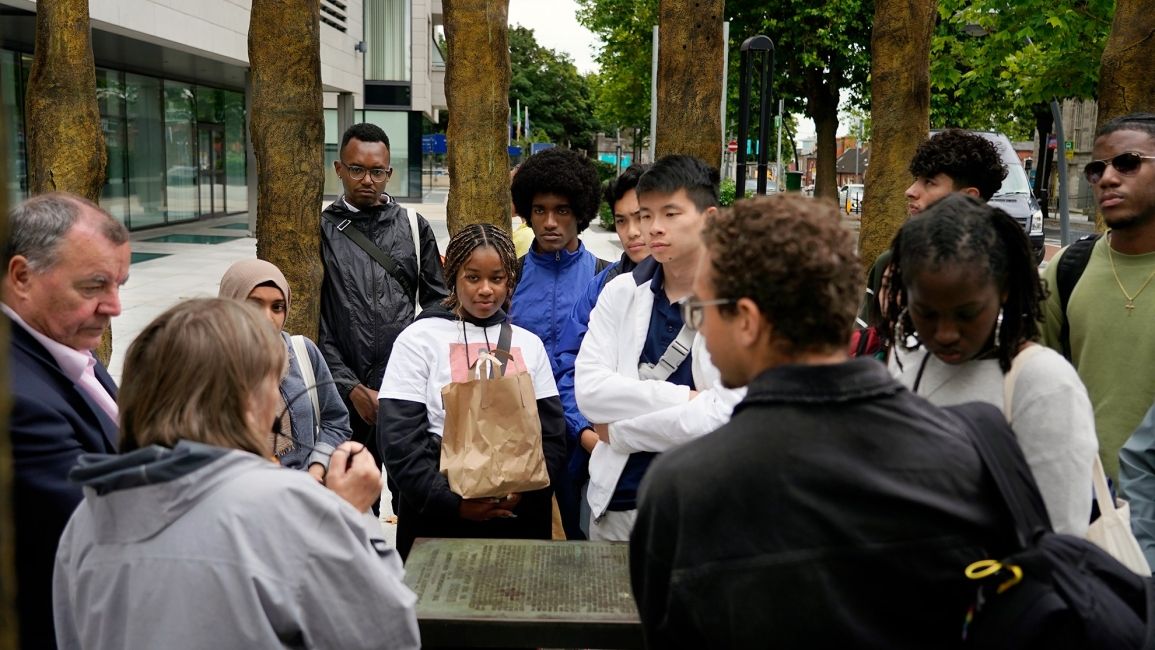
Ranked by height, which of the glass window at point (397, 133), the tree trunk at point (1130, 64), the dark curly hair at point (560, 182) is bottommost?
the dark curly hair at point (560, 182)

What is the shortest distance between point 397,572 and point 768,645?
2.84 ft

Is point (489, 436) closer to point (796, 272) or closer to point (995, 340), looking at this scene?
point (995, 340)

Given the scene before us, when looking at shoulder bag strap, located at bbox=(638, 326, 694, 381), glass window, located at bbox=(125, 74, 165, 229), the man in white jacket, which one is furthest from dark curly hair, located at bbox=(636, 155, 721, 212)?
glass window, located at bbox=(125, 74, 165, 229)

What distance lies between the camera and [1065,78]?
19078 mm

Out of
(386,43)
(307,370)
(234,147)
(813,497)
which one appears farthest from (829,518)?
(386,43)

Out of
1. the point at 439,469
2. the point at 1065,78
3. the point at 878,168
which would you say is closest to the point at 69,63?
the point at 439,469

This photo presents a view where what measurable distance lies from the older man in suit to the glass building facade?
A: 1589cm

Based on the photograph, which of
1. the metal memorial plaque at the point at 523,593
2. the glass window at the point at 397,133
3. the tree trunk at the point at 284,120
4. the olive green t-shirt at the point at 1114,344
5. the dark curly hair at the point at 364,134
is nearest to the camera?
the metal memorial plaque at the point at 523,593

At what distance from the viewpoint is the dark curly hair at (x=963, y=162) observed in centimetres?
385

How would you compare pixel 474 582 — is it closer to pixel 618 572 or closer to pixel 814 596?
pixel 618 572

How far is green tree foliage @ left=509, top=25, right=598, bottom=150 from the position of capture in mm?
81312

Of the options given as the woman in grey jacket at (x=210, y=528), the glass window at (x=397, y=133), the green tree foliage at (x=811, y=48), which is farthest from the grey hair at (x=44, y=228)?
the glass window at (x=397, y=133)

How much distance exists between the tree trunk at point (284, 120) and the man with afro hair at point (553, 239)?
1.38m

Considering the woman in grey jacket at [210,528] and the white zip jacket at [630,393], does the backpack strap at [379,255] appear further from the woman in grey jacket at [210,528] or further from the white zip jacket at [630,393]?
the woman in grey jacket at [210,528]
